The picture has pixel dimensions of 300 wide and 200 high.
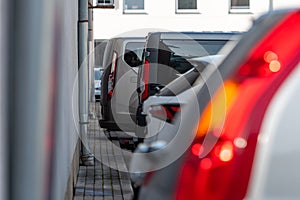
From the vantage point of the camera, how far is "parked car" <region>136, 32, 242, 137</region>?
1036 centimetres

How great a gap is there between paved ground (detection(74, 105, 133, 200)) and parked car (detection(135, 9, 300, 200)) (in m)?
4.47

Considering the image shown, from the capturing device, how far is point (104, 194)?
28.9 feet

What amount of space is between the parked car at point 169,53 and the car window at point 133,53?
1.63m

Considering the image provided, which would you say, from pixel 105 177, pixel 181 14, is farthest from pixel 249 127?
pixel 181 14

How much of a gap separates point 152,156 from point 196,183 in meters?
0.73

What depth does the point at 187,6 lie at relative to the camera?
33.9m

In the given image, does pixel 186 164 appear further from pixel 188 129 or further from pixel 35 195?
pixel 35 195

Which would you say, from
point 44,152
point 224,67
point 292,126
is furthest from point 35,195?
point 292,126

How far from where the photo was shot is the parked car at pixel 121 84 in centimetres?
1294

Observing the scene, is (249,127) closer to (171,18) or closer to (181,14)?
(171,18)

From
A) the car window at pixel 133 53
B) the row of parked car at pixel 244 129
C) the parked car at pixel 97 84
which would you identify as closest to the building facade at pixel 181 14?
the parked car at pixel 97 84

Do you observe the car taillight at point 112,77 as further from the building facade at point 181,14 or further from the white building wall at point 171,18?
the building facade at point 181,14

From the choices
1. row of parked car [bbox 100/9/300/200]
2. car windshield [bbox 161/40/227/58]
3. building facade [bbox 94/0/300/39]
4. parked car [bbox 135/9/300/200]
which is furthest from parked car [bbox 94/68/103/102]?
parked car [bbox 135/9/300/200]

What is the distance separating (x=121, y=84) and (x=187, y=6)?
21.3 metres
